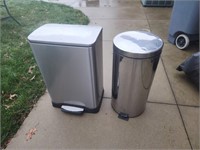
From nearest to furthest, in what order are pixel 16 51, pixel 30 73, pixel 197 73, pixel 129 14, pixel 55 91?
pixel 55 91 → pixel 197 73 → pixel 30 73 → pixel 16 51 → pixel 129 14

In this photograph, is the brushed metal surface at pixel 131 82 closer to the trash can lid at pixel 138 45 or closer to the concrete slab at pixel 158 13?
the trash can lid at pixel 138 45

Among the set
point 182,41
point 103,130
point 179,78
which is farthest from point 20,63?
point 182,41

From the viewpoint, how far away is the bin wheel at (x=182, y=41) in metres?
2.86

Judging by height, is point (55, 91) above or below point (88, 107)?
above

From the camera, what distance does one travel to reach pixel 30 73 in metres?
2.42

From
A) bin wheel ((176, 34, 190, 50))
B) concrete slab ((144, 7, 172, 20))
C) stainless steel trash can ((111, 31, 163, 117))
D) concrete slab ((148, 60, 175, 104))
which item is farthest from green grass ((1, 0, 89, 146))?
bin wheel ((176, 34, 190, 50))

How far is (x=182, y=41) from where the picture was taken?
2.96 meters

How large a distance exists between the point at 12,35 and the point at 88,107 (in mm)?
2291

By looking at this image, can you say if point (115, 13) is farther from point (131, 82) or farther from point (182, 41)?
point (131, 82)

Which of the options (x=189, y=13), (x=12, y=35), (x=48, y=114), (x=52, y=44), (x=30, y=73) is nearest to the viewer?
(x=52, y=44)

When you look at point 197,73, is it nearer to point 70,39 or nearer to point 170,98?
point 170,98

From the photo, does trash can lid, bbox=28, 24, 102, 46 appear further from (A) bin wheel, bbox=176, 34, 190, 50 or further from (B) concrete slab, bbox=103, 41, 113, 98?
(A) bin wheel, bbox=176, 34, 190, 50

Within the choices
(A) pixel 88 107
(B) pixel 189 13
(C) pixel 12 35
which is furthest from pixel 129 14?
(A) pixel 88 107

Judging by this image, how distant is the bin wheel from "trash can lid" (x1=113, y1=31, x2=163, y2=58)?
5.31ft
